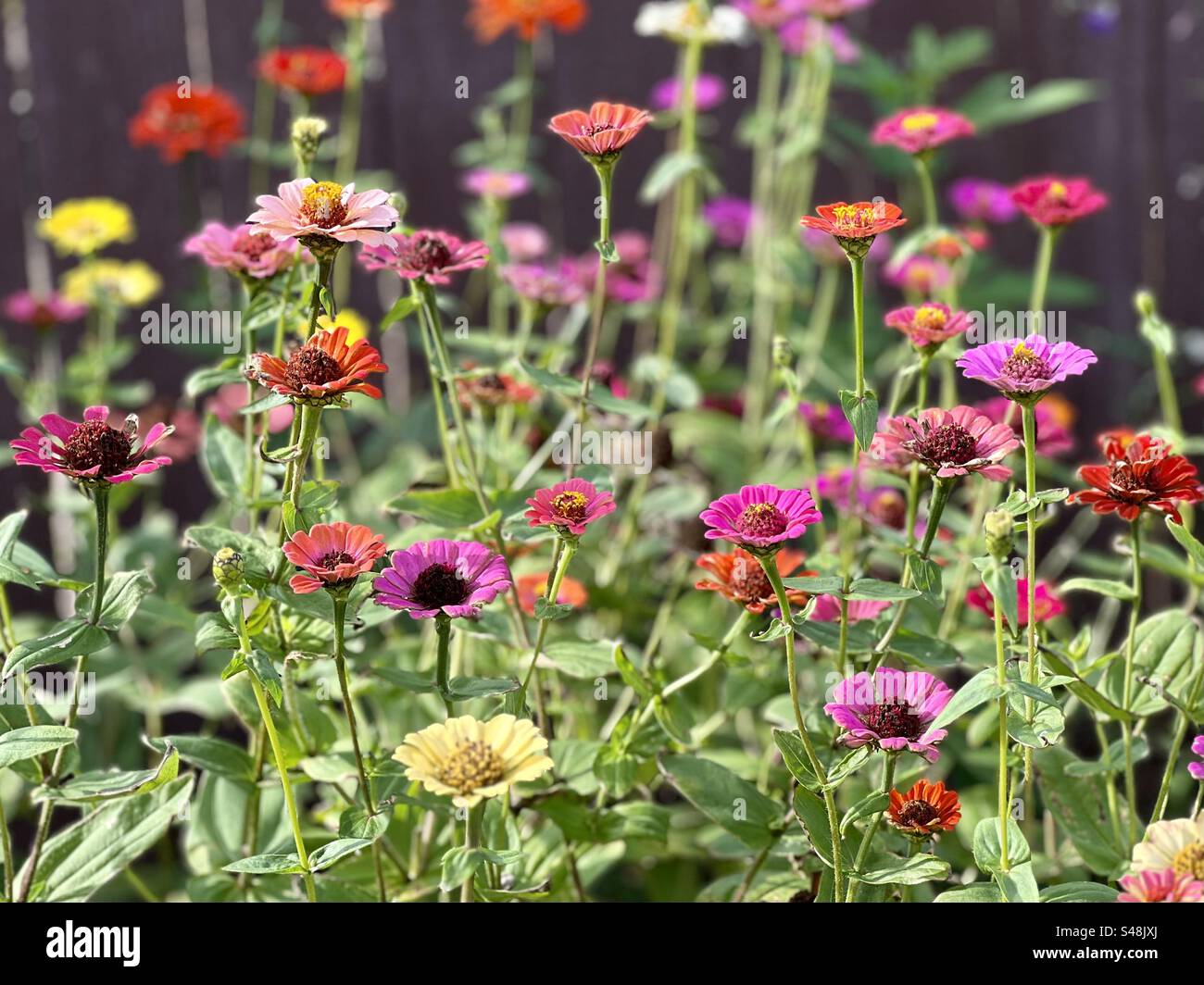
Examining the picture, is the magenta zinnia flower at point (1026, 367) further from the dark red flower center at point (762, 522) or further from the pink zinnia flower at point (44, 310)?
the pink zinnia flower at point (44, 310)

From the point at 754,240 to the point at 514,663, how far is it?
1001 mm

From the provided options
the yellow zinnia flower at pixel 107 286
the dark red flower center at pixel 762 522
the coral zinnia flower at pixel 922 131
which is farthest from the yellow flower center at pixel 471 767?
the yellow zinnia flower at pixel 107 286

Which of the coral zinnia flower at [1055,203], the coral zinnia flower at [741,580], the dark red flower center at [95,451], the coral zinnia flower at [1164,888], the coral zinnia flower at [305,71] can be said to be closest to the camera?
the coral zinnia flower at [1164,888]

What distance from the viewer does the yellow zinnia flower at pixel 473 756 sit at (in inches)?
32.3

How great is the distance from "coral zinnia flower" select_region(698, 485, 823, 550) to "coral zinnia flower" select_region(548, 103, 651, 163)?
0.92 ft

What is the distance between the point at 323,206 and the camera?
90 centimetres

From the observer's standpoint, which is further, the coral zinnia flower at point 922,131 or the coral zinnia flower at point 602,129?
the coral zinnia flower at point 922,131

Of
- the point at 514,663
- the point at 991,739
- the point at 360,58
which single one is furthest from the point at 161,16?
the point at 991,739

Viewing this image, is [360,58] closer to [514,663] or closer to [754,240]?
[754,240]

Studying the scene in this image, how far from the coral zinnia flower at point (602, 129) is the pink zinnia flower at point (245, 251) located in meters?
0.26

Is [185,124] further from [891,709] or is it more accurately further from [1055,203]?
[891,709]

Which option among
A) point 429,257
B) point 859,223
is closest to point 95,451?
point 429,257

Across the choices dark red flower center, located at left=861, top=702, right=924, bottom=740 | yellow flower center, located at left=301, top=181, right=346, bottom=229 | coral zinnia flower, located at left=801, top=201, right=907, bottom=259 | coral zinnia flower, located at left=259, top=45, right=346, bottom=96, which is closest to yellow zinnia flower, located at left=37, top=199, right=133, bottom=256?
coral zinnia flower, located at left=259, top=45, right=346, bottom=96

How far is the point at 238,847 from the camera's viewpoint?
1240 millimetres
